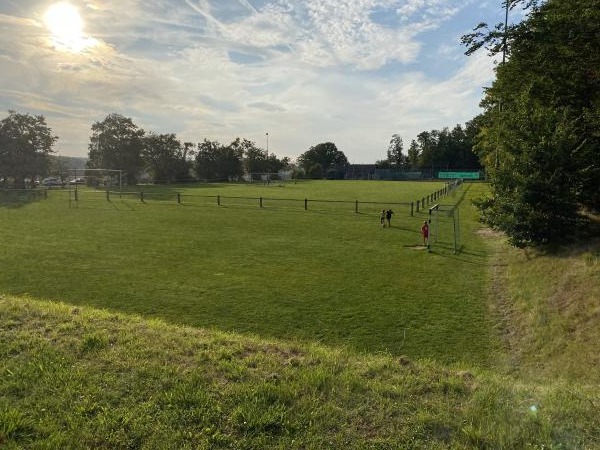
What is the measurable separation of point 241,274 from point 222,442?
9737 mm

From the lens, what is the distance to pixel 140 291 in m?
11.4

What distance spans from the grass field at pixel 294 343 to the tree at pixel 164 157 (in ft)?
232

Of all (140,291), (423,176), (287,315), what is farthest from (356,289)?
(423,176)

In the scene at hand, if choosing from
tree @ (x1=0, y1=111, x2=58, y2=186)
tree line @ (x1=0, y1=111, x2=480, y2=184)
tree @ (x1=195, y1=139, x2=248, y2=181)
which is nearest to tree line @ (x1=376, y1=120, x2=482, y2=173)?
tree line @ (x1=0, y1=111, x2=480, y2=184)

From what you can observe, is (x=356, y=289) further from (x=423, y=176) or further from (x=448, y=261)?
(x=423, y=176)

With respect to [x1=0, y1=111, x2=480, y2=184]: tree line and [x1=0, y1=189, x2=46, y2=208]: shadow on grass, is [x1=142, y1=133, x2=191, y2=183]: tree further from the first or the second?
[x1=0, y1=189, x2=46, y2=208]: shadow on grass

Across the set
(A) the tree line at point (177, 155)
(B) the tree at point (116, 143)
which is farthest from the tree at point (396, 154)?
(B) the tree at point (116, 143)

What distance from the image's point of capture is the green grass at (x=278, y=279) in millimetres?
9070

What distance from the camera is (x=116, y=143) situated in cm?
8000

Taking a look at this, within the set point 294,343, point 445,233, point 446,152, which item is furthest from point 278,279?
point 446,152

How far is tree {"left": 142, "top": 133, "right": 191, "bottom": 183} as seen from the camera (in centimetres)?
8762

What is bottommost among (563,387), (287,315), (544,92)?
(287,315)

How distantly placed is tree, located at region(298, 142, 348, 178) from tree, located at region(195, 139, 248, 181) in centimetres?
4298

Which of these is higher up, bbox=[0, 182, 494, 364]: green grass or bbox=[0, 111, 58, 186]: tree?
bbox=[0, 111, 58, 186]: tree
